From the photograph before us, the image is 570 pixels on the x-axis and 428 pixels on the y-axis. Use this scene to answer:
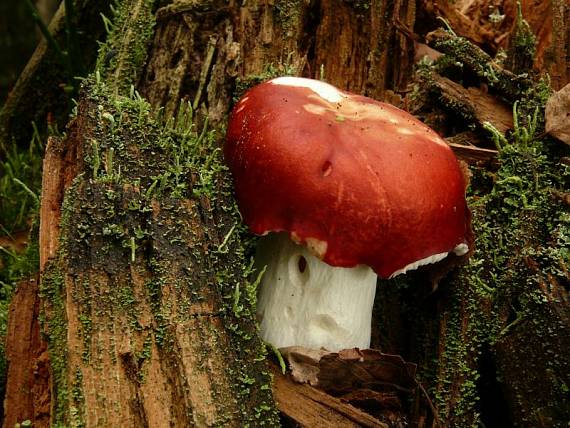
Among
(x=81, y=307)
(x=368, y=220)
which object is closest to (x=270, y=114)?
(x=368, y=220)

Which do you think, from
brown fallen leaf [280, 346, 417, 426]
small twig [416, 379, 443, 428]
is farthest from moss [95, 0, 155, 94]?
small twig [416, 379, 443, 428]

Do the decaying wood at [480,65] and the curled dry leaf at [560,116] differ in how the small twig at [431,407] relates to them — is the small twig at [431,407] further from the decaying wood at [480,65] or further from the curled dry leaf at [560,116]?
the decaying wood at [480,65]

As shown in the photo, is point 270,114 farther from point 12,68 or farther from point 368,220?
point 12,68

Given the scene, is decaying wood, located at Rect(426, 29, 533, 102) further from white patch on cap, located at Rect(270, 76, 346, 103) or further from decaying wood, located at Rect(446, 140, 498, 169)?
white patch on cap, located at Rect(270, 76, 346, 103)

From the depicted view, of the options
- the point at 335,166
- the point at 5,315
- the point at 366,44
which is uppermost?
the point at 366,44

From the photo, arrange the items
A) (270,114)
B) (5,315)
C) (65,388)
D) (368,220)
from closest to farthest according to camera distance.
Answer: (65,388) → (368,220) → (270,114) → (5,315)

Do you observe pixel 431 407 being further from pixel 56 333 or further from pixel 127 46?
pixel 127 46
